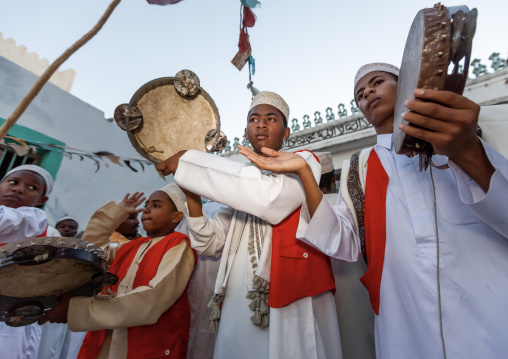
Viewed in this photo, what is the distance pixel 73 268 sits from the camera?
4.46 feet

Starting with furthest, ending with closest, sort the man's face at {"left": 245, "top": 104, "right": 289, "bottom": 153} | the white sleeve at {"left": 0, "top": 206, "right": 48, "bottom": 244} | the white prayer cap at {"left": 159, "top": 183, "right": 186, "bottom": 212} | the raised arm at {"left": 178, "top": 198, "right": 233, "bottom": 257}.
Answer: the white prayer cap at {"left": 159, "top": 183, "right": 186, "bottom": 212} → the white sleeve at {"left": 0, "top": 206, "right": 48, "bottom": 244} → the man's face at {"left": 245, "top": 104, "right": 289, "bottom": 153} → the raised arm at {"left": 178, "top": 198, "right": 233, "bottom": 257}

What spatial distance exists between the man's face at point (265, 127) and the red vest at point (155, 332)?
1020 mm

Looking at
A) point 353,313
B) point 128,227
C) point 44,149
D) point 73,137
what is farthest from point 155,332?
point 73,137

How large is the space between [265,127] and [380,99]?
2.57 ft

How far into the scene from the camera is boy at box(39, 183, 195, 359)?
1.67 metres

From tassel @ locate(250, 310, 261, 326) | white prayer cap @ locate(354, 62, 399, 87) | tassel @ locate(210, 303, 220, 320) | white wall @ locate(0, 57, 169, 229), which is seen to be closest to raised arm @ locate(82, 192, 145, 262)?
tassel @ locate(210, 303, 220, 320)

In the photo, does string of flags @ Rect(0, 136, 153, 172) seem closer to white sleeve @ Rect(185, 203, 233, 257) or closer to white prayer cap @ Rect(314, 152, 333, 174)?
white sleeve @ Rect(185, 203, 233, 257)

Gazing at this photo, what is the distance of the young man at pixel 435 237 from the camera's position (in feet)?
3.16

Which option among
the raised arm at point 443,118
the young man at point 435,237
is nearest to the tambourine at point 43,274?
the young man at point 435,237

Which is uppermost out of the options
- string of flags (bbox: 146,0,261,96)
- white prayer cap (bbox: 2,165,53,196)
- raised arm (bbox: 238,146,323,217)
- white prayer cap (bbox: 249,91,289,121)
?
string of flags (bbox: 146,0,261,96)

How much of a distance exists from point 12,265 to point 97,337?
0.99m

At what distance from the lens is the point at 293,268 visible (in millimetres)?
1500

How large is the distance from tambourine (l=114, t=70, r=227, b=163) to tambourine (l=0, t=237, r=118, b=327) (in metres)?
0.83

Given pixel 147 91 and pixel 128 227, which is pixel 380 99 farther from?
pixel 128 227
